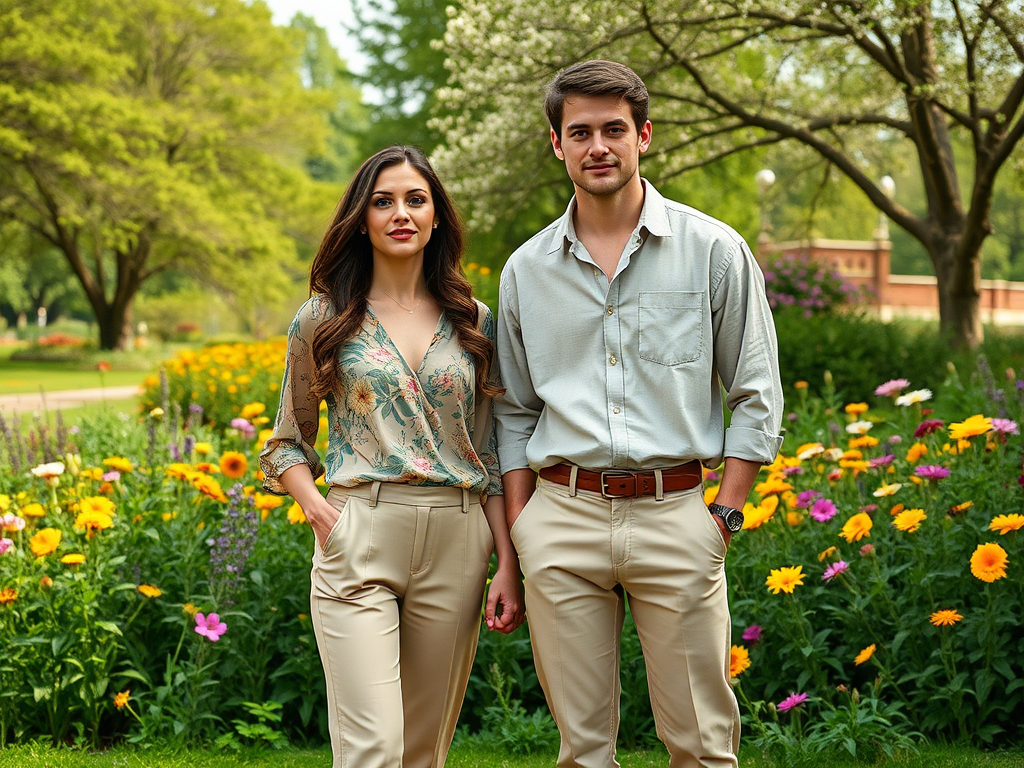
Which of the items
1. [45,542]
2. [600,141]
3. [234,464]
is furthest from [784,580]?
Result: [45,542]

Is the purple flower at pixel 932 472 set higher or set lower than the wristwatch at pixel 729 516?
lower

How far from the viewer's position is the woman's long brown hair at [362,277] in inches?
108

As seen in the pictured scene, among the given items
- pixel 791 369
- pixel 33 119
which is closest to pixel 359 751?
pixel 791 369

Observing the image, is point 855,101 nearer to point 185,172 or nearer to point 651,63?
point 651,63

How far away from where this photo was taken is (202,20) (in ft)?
99.6

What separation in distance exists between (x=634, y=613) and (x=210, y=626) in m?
1.71

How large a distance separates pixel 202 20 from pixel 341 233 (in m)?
30.7

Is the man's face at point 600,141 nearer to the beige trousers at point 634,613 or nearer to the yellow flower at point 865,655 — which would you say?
the beige trousers at point 634,613

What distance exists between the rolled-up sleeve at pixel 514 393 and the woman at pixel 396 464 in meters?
0.06

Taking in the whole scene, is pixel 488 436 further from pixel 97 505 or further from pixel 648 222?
pixel 97 505

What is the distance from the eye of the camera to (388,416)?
2.71 metres

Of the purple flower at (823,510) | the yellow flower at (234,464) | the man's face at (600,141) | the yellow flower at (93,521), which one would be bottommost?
the purple flower at (823,510)

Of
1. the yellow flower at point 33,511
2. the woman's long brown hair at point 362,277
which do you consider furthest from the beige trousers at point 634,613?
the yellow flower at point 33,511

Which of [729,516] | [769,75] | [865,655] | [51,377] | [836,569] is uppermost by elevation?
[769,75]
